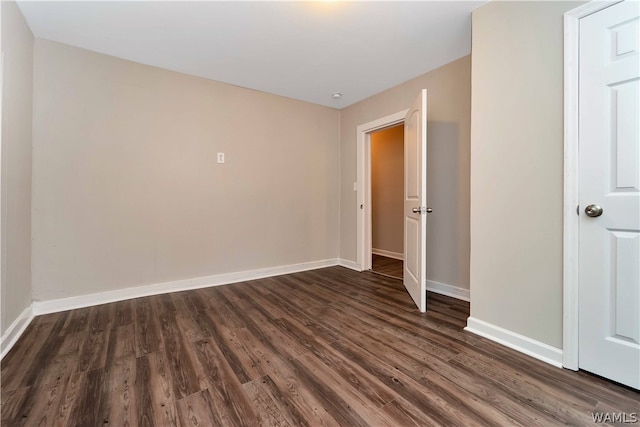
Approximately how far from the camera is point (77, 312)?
2324 mm

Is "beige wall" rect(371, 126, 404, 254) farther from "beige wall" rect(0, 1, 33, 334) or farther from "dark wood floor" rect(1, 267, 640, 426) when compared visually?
"beige wall" rect(0, 1, 33, 334)

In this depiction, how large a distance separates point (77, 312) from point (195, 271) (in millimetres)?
997

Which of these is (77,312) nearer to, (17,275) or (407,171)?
(17,275)

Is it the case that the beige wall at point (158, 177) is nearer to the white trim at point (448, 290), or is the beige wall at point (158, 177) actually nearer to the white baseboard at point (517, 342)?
the white trim at point (448, 290)

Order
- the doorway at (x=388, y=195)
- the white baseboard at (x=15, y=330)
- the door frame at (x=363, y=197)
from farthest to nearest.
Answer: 1. the doorway at (x=388, y=195)
2. the door frame at (x=363, y=197)
3. the white baseboard at (x=15, y=330)

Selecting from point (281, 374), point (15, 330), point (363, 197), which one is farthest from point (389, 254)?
point (15, 330)

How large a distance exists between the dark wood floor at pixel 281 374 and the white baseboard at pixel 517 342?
0.19 feet

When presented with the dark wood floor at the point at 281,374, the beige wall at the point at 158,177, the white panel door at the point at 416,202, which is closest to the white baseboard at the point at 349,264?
the beige wall at the point at 158,177

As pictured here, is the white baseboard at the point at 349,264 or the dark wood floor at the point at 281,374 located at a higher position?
the white baseboard at the point at 349,264

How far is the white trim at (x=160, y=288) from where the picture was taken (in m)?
2.33

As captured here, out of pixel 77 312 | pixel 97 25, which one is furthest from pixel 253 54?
pixel 77 312

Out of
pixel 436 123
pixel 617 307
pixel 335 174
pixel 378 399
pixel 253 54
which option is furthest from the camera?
pixel 335 174

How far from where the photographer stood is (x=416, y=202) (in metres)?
2.56

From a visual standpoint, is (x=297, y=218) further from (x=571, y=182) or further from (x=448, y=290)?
(x=571, y=182)
